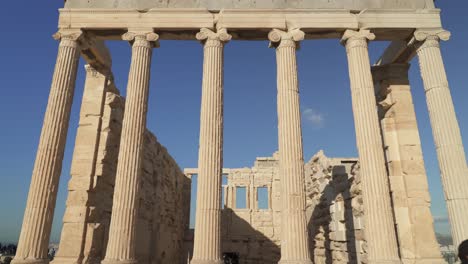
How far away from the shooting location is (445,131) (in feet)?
42.8

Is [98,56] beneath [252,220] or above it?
above

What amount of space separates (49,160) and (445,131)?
48.2 ft

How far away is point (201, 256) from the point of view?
1143cm

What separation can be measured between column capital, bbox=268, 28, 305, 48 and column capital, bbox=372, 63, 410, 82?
4.77 metres

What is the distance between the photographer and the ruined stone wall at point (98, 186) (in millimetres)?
13492

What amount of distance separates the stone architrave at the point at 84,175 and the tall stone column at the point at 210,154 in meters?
4.93

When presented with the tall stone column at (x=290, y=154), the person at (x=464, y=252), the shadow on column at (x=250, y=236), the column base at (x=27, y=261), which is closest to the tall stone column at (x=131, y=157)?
the column base at (x=27, y=261)

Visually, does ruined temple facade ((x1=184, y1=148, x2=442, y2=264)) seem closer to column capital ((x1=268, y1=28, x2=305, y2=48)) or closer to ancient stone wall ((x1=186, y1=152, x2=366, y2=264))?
ancient stone wall ((x1=186, y1=152, x2=366, y2=264))

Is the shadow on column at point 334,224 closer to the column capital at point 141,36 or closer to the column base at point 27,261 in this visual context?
the column capital at point 141,36

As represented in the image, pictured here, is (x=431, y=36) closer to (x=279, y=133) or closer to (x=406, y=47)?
(x=406, y=47)

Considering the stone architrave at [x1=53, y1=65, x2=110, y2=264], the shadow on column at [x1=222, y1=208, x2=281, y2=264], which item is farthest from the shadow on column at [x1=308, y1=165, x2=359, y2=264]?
the stone architrave at [x1=53, y1=65, x2=110, y2=264]

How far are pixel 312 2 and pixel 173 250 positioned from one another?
19404 millimetres

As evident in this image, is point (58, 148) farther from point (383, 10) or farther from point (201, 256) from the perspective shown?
point (383, 10)

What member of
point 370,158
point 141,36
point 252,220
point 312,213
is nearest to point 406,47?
point 370,158
